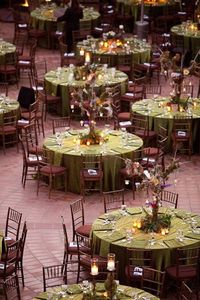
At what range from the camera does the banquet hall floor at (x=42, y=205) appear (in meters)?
18.2

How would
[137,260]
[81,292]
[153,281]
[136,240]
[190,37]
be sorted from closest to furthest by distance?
[81,292], [153,281], [137,260], [136,240], [190,37]

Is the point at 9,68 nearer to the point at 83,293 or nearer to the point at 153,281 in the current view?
the point at 153,281

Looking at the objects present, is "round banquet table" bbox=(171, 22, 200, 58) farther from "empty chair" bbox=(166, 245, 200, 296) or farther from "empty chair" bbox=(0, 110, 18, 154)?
"empty chair" bbox=(166, 245, 200, 296)

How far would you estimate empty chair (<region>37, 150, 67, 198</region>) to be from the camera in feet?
68.8

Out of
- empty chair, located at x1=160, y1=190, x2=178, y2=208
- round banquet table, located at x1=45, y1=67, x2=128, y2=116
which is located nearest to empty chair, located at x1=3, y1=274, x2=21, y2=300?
empty chair, located at x1=160, y1=190, x2=178, y2=208

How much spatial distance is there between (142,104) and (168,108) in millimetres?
724

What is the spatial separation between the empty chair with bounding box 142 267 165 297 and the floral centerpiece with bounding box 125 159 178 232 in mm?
936

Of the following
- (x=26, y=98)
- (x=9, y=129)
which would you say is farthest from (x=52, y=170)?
(x=26, y=98)

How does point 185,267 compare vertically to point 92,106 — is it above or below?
below

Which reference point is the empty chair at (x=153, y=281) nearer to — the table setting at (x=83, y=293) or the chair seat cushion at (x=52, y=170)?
the table setting at (x=83, y=293)

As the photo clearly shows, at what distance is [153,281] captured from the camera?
16.4 metres

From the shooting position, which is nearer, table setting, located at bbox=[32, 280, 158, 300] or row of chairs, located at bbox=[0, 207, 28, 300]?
table setting, located at bbox=[32, 280, 158, 300]

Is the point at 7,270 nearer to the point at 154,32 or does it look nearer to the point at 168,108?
the point at 168,108

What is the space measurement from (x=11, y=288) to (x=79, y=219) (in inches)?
118
